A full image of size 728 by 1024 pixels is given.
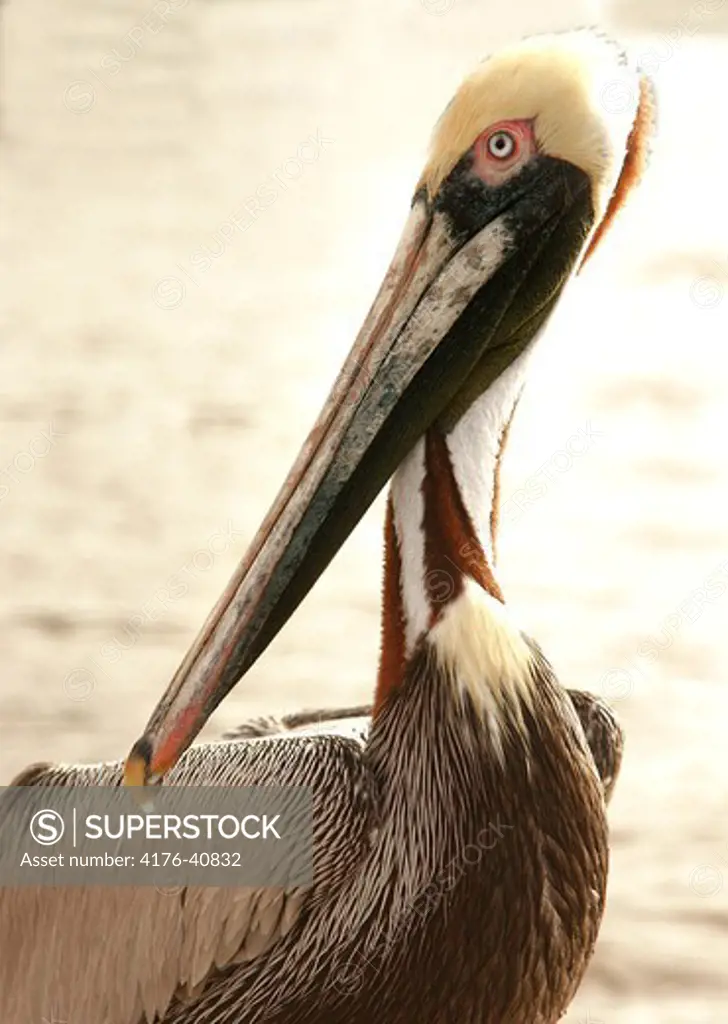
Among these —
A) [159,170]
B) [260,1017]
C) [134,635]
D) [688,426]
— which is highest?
[159,170]

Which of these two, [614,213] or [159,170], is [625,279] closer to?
[159,170]

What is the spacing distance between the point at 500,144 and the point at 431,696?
2.39 feet

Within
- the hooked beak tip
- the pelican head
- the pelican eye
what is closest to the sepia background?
the pelican head

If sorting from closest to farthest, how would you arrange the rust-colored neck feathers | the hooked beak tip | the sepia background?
1. the hooked beak tip
2. the rust-colored neck feathers
3. the sepia background

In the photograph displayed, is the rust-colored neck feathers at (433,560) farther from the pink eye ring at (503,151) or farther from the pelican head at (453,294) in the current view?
the pink eye ring at (503,151)

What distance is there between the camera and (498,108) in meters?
2.36

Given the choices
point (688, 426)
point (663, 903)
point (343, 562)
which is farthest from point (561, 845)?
point (688, 426)

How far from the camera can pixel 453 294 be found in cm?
241

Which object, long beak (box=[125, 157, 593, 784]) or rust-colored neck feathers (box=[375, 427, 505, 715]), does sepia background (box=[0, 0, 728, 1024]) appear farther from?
rust-colored neck feathers (box=[375, 427, 505, 715])

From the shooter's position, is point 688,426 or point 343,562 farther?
point 688,426

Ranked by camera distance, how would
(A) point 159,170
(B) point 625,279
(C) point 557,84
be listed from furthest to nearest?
1. (A) point 159,170
2. (B) point 625,279
3. (C) point 557,84

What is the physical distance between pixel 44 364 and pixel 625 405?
5.92ft

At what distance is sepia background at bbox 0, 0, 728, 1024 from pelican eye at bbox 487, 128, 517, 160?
29cm

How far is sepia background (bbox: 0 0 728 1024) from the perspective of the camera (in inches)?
160
